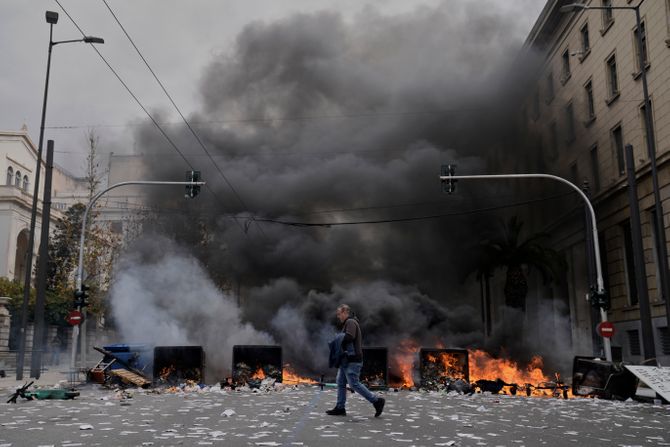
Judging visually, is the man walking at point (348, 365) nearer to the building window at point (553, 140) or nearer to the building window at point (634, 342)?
the building window at point (634, 342)

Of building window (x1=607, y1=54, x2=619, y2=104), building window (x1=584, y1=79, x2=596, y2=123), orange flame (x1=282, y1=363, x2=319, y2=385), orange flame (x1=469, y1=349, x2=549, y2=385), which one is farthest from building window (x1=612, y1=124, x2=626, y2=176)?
orange flame (x1=282, y1=363, x2=319, y2=385)

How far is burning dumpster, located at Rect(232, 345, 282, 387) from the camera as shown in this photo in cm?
1711

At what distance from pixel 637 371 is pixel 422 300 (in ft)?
31.1

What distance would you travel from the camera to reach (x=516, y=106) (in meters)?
27.8

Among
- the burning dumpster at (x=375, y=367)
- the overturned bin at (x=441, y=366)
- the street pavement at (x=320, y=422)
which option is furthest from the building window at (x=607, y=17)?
the street pavement at (x=320, y=422)

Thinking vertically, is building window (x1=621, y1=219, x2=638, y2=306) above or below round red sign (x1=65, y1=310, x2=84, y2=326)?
above

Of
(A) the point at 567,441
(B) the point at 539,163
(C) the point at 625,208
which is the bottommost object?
(A) the point at 567,441

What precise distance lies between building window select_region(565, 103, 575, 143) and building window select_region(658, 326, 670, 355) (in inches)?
403

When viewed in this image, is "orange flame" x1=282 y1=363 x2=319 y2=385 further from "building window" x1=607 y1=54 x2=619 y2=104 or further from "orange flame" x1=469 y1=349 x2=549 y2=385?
"building window" x1=607 y1=54 x2=619 y2=104

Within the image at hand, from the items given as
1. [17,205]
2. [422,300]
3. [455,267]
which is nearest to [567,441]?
[422,300]

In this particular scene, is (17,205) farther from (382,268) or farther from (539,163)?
(539,163)

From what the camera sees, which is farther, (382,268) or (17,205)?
(17,205)

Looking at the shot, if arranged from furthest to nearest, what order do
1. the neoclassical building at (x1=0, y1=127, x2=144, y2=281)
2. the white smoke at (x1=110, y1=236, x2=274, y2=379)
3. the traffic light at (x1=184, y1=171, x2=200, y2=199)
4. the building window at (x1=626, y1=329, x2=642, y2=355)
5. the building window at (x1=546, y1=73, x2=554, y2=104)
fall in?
the neoclassical building at (x1=0, y1=127, x2=144, y2=281), the building window at (x1=546, y1=73, x2=554, y2=104), the building window at (x1=626, y1=329, x2=642, y2=355), the white smoke at (x1=110, y1=236, x2=274, y2=379), the traffic light at (x1=184, y1=171, x2=200, y2=199)

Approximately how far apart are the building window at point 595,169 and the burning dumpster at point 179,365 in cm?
1805
